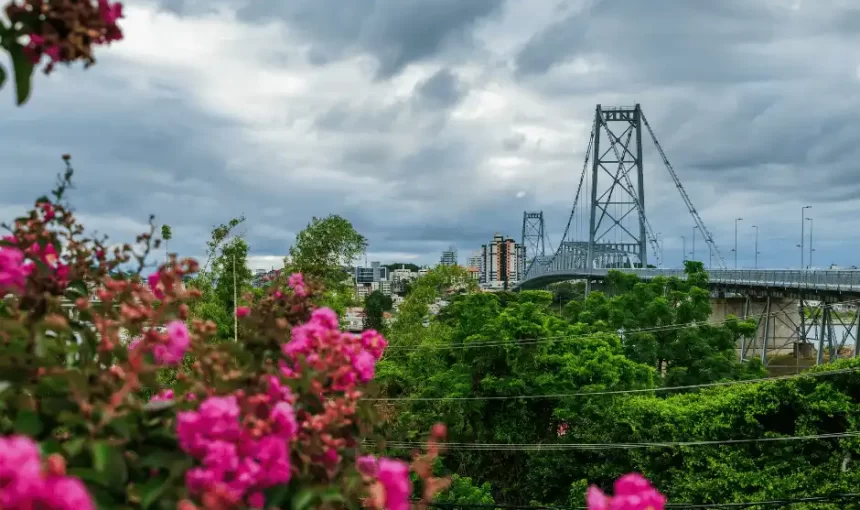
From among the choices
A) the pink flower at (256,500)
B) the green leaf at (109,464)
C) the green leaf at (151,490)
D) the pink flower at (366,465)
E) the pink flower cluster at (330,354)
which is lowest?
the pink flower at (366,465)

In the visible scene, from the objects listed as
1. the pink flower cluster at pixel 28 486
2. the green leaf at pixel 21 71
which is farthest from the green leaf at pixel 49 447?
the green leaf at pixel 21 71

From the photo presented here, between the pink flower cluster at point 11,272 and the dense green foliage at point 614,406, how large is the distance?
12.6 m

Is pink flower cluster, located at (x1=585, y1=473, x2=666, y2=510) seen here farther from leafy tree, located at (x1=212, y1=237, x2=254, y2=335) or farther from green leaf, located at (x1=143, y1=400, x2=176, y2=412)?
leafy tree, located at (x1=212, y1=237, x2=254, y2=335)

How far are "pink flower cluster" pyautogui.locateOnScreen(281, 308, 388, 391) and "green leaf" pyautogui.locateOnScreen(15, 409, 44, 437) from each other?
597 mm

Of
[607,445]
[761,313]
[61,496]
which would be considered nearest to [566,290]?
[761,313]

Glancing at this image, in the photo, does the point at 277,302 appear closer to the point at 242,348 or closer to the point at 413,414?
the point at 242,348

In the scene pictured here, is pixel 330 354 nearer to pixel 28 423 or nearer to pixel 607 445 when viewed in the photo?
pixel 28 423

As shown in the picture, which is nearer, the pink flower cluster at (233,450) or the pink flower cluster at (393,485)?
the pink flower cluster at (233,450)

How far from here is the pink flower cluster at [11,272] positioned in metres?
2.09

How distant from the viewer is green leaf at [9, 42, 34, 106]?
1.78 meters

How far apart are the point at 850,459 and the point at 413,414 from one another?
10956 mm

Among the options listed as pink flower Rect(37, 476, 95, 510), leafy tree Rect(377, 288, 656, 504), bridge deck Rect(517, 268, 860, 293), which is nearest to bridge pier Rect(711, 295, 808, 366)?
bridge deck Rect(517, 268, 860, 293)

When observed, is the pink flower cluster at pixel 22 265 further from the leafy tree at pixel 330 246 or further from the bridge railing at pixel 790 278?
the leafy tree at pixel 330 246

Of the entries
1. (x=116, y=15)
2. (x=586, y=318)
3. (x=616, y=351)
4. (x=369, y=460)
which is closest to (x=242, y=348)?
(x=369, y=460)
